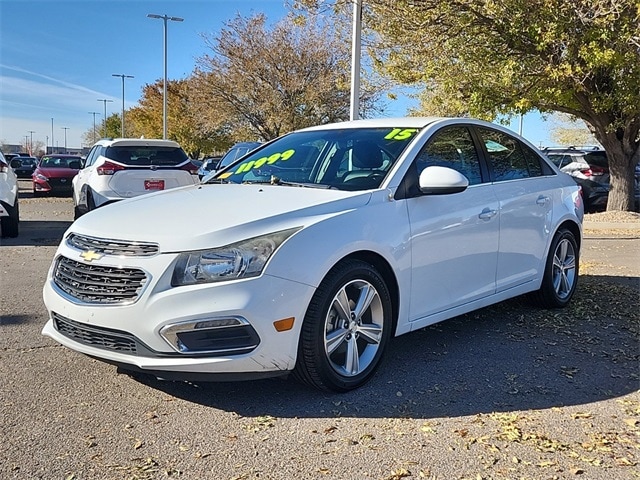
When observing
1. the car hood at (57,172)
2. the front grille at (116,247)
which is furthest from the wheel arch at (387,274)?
the car hood at (57,172)

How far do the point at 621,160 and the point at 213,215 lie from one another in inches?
548

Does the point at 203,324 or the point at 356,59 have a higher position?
the point at 356,59

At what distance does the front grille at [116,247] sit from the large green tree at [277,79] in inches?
999

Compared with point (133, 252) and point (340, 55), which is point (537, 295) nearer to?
point (133, 252)

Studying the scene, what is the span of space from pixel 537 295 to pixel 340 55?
25.6 m

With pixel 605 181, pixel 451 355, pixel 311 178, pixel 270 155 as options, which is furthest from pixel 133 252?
pixel 605 181

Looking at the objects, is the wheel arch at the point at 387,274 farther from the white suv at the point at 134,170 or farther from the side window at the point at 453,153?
the white suv at the point at 134,170

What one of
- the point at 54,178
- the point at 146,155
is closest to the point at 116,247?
the point at 146,155

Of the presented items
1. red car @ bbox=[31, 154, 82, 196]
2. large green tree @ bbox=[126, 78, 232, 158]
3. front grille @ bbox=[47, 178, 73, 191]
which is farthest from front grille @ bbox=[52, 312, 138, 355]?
large green tree @ bbox=[126, 78, 232, 158]

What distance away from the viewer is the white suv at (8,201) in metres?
9.20

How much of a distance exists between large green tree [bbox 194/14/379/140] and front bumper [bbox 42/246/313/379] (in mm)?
25666

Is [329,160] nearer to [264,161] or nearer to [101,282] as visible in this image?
[264,161]

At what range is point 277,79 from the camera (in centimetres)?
3011

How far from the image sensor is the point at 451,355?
14.3ft
